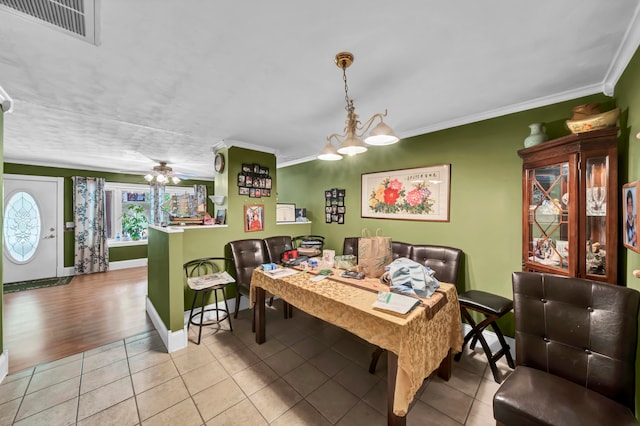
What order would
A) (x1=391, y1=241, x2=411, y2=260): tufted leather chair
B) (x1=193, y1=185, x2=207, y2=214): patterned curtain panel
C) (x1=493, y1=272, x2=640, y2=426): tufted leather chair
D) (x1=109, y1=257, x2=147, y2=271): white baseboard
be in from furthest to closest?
1. (x1=193, y1=185, x2=207, y2=214): patterned curtain panel
2. (x1=109, y1=257, x2=147, y2=271): white baseboard
3. (x1=391, y1=241, x2=411, y2=260): tufted leather chair
4. (x1=493, y1=272, x2=640, y2=426): tufted leather chair

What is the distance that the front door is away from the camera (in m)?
4.59

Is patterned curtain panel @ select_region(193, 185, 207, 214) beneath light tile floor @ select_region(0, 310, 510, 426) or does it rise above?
above

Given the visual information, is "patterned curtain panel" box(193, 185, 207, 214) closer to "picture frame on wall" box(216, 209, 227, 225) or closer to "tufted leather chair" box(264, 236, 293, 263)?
"picture frame on wall" box(216, 209, 227, 225)

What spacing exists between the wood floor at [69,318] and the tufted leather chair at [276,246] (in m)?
1.74

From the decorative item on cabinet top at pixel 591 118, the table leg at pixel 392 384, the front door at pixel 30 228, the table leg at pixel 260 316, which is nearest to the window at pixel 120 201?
the front door at pixel 30 228

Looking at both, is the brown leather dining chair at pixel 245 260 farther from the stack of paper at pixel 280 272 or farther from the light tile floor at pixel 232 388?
the stack of paper at pixel 280 272

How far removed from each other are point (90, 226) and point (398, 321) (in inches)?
269

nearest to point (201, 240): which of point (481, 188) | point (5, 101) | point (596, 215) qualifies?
point (5, 101)

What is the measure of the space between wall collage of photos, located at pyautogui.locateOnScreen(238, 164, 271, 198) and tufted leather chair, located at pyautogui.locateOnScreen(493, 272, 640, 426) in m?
3.24

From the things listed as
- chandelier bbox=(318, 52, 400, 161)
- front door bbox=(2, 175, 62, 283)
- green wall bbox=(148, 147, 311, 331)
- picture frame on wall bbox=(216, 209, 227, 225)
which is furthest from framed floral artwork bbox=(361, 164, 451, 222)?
front door bbox=(2, 175, 62, 283)

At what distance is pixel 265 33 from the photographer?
1360 mm

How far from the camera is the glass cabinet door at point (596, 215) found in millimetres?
1630

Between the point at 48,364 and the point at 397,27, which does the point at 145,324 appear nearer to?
the point at 48,364

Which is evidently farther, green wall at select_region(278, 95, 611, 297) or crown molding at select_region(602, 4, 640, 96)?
green wall at select_region(278, 95, 611, 297)
